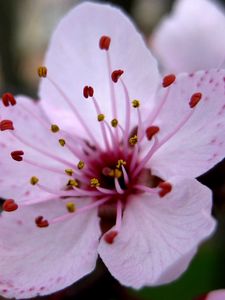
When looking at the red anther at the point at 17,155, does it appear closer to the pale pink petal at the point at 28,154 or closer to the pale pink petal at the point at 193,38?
the pale pink petal at the point at 28,154

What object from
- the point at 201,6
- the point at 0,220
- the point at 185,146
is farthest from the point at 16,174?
the point at 201,6

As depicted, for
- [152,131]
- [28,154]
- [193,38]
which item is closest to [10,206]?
[28,154]

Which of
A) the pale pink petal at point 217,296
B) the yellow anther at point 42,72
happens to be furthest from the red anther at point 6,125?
the pale pink petal at point 217,296

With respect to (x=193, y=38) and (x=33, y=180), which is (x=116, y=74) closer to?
(x=33, y=180)

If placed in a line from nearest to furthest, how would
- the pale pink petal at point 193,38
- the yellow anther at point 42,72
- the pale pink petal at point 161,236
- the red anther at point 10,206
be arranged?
1. the pale pink petal at point 161,236
2. the red anther at point 10,206
3. the yellow anther at point 42,72
4. the pale pink petal at point 193,38

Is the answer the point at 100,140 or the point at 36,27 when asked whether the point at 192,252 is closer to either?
the point at 100,140

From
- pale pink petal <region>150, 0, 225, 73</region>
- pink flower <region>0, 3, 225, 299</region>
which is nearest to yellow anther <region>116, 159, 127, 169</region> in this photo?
pink flower <region>0, 3, 225, 299</region>
